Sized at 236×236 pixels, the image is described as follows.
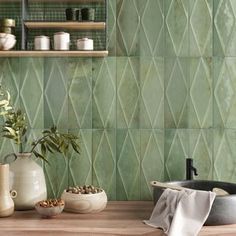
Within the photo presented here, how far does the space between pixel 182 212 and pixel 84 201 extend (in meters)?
0.47

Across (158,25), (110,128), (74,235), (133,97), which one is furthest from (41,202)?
(158,25)

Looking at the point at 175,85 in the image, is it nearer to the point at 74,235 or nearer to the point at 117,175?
the point at 117,175

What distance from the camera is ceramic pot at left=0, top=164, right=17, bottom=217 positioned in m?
2.04

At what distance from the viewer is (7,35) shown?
2240mm

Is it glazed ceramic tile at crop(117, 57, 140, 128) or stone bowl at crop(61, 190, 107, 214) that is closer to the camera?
stone bowl at crop(61, 190, 107, 214)

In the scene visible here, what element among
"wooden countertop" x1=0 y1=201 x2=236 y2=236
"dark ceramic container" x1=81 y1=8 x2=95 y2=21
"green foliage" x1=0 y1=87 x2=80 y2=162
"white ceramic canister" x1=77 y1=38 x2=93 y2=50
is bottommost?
"wooden countertop" x1=0 y1=201 x2=236 y2=236

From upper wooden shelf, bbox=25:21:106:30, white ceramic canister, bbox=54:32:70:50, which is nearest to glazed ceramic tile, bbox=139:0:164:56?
upper wooden shelf, bbox=25:21:106:30

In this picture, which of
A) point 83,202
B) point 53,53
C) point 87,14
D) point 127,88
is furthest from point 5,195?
point 87,14

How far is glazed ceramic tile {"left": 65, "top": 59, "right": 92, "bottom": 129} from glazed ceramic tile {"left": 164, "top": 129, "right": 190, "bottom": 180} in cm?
45

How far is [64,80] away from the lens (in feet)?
8.02

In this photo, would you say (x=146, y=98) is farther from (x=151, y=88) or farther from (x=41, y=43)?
(x=41, y=43)

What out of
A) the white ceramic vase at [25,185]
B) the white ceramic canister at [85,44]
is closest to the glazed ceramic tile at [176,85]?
the white ceramic canister at [85,44]

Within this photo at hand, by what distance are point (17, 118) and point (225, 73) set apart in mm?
1136

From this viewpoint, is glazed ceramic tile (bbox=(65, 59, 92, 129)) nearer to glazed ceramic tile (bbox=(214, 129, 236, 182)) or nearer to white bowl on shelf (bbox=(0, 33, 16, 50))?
white bowl on shelf (bbox=(0, 33, 16, 50))
